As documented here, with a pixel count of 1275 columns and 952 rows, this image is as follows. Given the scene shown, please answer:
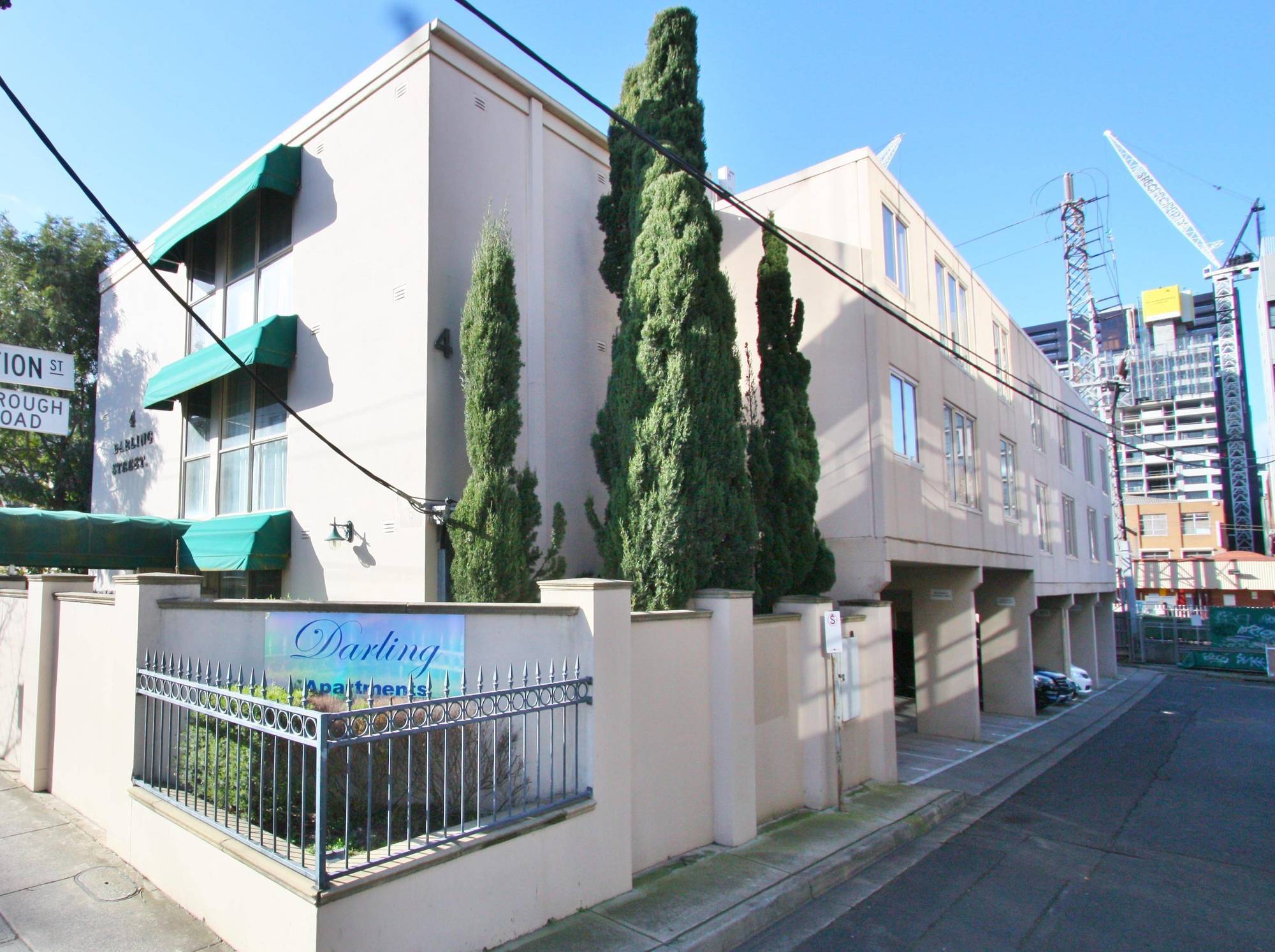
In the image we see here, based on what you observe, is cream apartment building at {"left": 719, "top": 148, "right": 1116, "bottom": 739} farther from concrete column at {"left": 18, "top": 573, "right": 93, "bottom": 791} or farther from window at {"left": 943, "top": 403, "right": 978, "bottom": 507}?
concrete column at {"left": 18, "top": 573, "right": 93, "bottom": 791}

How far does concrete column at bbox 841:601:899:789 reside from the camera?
32.6 feet

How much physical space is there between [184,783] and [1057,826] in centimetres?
929

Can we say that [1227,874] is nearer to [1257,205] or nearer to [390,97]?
[390,97]

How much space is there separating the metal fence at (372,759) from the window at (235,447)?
528 centimetres

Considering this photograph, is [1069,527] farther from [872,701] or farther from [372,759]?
[372,759]

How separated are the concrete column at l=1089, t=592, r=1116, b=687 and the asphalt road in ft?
57.2

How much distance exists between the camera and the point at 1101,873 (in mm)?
7676

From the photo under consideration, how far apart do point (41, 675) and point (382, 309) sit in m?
5.24

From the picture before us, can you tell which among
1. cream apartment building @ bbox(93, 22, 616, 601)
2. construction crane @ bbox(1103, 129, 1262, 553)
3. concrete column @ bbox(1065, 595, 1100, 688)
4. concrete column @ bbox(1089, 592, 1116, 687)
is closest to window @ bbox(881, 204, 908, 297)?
cream apartment building @ bbox(93, 22, 616, 601)

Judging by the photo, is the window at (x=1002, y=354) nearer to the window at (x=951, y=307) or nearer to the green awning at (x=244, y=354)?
the window at (x=951, y=307)

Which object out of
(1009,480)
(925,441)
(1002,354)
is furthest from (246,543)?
(1002,354)

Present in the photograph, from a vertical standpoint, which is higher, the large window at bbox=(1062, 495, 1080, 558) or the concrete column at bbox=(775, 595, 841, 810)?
the large window at bbox=(1062, 495, 1080, 558)

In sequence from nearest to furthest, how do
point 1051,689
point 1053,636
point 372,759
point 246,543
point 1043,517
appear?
point 372,759, point 246,543, point 1051,689, point 1043,517, point 1053,636

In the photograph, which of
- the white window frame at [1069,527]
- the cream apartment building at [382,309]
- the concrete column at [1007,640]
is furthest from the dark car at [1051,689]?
the cream apartment building at [382,309]
